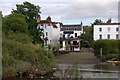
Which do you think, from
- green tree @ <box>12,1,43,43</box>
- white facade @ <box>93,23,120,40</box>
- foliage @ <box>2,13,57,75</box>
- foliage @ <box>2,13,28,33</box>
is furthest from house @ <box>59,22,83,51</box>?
foliage @ <box>2,13,57,75</box>

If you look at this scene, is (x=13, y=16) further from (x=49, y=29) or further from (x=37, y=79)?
(x=49, y=29)

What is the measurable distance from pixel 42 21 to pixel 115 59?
142 feet

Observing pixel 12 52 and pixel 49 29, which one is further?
pixel 49 29

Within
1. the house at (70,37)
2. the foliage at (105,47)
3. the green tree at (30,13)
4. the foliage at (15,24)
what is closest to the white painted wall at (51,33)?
the house at (70,37)

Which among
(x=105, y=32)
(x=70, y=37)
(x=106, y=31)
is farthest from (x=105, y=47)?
(x=70, y=37)

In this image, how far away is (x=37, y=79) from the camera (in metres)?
25.5

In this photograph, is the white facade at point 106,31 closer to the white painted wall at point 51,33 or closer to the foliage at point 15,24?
the white painted wall at point 51,33

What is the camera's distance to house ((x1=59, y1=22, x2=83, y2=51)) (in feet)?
282

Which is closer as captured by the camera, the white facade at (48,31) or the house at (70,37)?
the house at (70,37)

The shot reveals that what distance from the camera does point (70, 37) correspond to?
97.9 metres

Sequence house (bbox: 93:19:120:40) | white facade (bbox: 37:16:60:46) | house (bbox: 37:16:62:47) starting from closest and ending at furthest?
house (bbox: 93:19:120:40), house (bbox: 37:16:62:47), white facade (bbox: 37:16:60:46)

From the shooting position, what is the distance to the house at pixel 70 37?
85994 mm

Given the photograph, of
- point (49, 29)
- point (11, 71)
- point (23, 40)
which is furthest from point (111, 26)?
point (11, 71)

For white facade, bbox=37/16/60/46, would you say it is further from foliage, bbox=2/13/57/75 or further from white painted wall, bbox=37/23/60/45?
foliage, bbox=2/13/57/75
